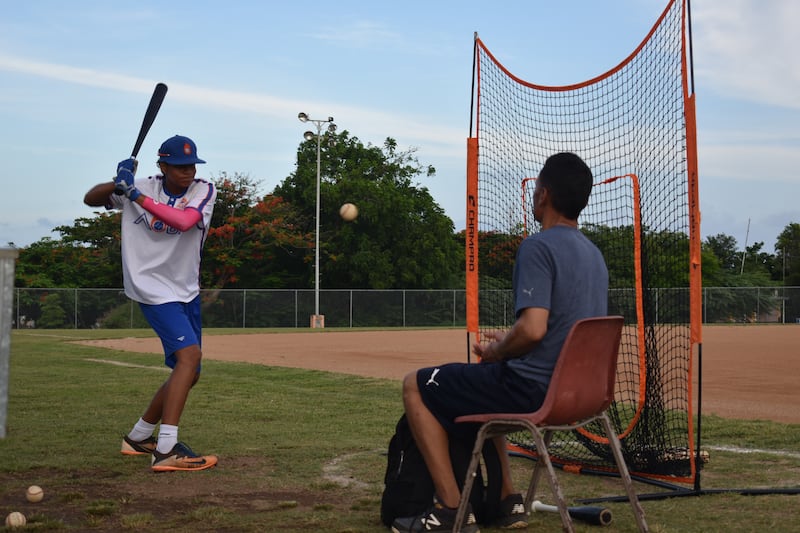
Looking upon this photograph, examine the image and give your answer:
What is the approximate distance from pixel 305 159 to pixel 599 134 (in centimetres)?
4455

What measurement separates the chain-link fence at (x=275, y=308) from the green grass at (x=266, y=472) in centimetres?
2937

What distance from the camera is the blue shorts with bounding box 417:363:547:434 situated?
3955 millimetres

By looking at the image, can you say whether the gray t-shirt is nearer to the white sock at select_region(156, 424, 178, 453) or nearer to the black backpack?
the black backpack

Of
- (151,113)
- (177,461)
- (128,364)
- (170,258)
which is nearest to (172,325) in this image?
(170,258)

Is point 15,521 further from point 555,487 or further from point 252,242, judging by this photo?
point 252,242

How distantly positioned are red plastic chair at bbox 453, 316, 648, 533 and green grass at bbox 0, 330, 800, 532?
81 cm

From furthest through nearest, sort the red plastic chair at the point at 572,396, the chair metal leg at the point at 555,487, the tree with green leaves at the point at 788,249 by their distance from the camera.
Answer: the tree with green leaves at the point at 788,249, the red plastic chair at the point at 572,396, the chair metal leg at the point at 555,487

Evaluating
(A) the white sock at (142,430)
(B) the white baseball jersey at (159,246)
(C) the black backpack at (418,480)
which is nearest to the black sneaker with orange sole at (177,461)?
(A) the white sock at (142,430)

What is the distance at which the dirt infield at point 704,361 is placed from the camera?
10438mm

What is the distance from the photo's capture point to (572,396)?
12.7ft

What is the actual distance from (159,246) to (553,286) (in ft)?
10.7

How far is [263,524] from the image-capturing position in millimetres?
4500

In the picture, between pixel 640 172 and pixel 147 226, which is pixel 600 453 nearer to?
pixel 640 172

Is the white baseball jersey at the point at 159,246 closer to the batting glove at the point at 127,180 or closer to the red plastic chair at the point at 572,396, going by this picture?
the batting glove at the point at 127,180
